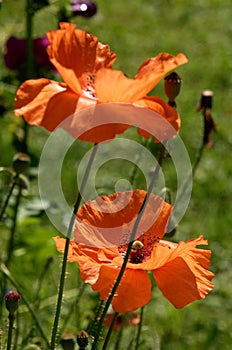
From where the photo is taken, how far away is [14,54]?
2.07 metres

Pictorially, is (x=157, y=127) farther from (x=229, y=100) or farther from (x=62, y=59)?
(x=229, y=100)

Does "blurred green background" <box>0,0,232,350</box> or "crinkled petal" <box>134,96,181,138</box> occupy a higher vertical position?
"crinkled petal" <box>134,96,181,138</box>

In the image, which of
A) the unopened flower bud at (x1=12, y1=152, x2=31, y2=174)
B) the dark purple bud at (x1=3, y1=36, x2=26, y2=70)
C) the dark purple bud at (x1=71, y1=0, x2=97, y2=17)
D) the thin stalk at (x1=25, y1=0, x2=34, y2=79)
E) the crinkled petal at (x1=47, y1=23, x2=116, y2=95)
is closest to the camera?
the crinkled petal at (x1=47, y1=23, x2=116, y2=95)

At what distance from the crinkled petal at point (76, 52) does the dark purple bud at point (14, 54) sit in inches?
34.5

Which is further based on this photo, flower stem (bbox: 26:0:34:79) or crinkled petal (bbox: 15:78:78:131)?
flower stem (bbox: 26:0:34:79)

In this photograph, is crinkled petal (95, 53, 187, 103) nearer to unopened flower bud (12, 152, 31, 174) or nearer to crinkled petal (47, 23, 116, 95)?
crinkled petal (47, 23, 116, 95)

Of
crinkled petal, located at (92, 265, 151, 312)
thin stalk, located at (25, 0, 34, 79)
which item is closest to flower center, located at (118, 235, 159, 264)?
crinkled petal, located at (92, 265, 151, 312)

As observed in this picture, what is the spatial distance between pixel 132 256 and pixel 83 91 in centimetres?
25

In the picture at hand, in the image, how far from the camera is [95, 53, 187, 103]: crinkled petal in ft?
3.46

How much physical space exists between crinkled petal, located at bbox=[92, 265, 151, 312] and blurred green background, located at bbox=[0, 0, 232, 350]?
0.43m

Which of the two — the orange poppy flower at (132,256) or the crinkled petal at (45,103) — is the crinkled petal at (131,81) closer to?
the crinkled petal at (45,103)

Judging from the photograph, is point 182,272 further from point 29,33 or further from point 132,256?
point 29,33

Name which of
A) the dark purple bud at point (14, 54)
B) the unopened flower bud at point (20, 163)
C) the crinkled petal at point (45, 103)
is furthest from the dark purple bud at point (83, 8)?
the crinkled petal at point (45, 103)

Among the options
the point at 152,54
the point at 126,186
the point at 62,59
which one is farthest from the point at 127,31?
the point at 62,59
